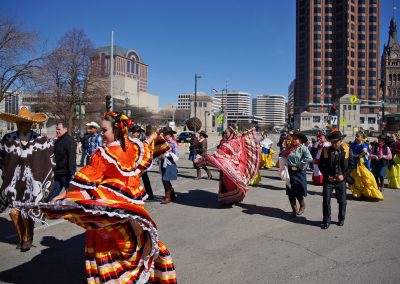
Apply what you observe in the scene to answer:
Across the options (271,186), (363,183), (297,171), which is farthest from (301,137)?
(271,186)

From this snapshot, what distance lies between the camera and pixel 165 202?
28.8 feet

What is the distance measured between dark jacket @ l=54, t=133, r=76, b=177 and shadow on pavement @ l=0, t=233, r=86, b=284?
4.59ft

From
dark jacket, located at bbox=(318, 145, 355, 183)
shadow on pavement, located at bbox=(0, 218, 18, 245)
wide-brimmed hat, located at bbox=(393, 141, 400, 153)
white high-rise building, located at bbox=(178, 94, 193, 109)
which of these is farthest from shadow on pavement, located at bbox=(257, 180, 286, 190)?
white high-rise building, located at bbox=(178, 94, 193, 109)

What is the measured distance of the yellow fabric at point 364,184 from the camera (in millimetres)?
9320

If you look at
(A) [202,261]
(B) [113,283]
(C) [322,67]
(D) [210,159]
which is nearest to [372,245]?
(A) [202,261]

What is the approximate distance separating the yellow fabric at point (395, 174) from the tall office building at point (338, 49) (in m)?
101

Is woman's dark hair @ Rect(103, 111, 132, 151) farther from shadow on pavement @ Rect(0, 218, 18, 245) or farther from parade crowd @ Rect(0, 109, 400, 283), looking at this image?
shadow on pavement @ Rect(0, 218, 18, 245)

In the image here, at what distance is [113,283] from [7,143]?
9.79ft

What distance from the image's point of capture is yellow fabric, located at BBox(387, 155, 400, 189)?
38.1 ft

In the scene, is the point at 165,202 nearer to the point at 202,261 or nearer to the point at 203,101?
the point at 202,261

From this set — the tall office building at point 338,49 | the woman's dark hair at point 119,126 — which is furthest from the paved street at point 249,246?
the tall office building at point 338,49

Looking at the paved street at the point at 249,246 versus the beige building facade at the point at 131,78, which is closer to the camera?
the paved street at the point at 249,246

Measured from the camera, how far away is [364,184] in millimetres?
9438

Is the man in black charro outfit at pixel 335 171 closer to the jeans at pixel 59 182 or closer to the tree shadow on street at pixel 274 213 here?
the tree shadow on street at pixel 274 213
